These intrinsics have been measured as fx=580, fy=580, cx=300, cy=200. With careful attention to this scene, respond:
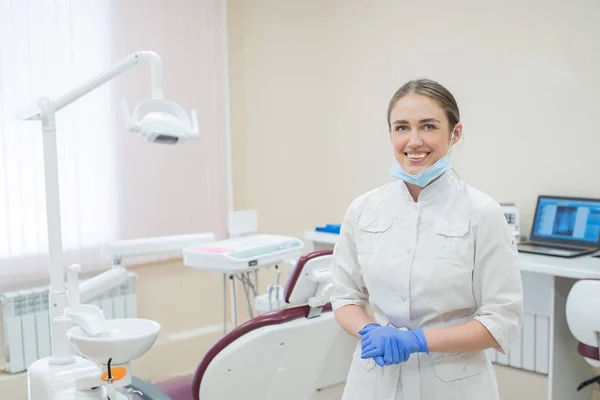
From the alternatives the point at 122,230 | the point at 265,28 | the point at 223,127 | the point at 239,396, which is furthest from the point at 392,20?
the point at 239,396

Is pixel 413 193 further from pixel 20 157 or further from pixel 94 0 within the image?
pixel 94 0

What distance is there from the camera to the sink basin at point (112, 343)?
1.50 metres

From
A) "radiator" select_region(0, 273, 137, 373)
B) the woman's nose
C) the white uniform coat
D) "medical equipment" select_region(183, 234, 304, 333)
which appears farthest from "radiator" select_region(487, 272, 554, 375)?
"radiator" select_region(0, 273, 137, 373)

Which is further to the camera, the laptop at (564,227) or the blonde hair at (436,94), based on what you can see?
the laptop at (564,227)

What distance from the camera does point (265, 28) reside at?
12.2 ft

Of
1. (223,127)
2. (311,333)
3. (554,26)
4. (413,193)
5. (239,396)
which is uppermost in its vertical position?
(554,26)

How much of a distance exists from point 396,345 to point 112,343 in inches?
29.9

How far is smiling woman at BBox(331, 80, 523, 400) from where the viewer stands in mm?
1154

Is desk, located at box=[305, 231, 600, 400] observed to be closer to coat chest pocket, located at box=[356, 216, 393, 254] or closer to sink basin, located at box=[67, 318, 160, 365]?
coat chest pocket, located at box=[356, 216, 393, 254]

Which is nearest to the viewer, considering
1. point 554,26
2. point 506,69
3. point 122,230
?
point 554,26

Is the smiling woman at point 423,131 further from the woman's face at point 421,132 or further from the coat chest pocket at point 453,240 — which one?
the coat chest pocket at point 453,240

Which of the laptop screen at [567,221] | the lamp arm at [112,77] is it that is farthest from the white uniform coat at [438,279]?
the laptop screen at [567,221]

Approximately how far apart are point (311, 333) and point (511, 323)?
781mm

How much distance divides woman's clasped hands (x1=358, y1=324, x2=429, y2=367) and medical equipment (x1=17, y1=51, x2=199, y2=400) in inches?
26.9
